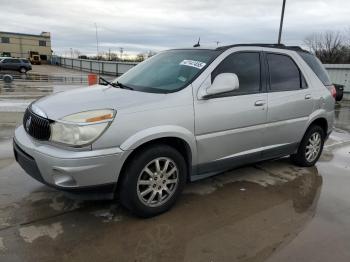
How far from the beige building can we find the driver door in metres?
85.8

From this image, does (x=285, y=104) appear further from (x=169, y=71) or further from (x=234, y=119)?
(x=169, y=71)

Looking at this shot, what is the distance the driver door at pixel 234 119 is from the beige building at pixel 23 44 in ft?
282

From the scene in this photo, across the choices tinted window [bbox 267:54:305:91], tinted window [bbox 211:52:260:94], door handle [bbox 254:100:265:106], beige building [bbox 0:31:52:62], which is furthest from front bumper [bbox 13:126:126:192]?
beige building [bbox 0:31:52:62]

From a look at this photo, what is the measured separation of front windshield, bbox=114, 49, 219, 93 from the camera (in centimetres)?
396

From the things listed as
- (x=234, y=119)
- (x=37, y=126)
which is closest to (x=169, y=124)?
(x=234, y=119)

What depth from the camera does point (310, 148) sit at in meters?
5.55

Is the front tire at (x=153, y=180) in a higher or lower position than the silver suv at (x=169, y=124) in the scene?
lower

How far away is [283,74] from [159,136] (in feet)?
7.61

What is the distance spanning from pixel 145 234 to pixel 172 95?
142 centimetres

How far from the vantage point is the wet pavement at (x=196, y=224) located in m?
3.10

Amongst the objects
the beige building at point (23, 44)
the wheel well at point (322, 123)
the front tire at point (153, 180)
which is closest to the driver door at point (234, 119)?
the front tire at point (153, 180)

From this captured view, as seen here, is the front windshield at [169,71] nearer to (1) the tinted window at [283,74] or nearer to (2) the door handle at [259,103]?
(2) the door handle at [259,103]

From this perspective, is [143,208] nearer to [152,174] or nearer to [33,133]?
[152,174]

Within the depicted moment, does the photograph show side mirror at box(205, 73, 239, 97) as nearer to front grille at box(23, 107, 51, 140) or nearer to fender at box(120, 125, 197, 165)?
fender at box(120, 125, 197, 165)
